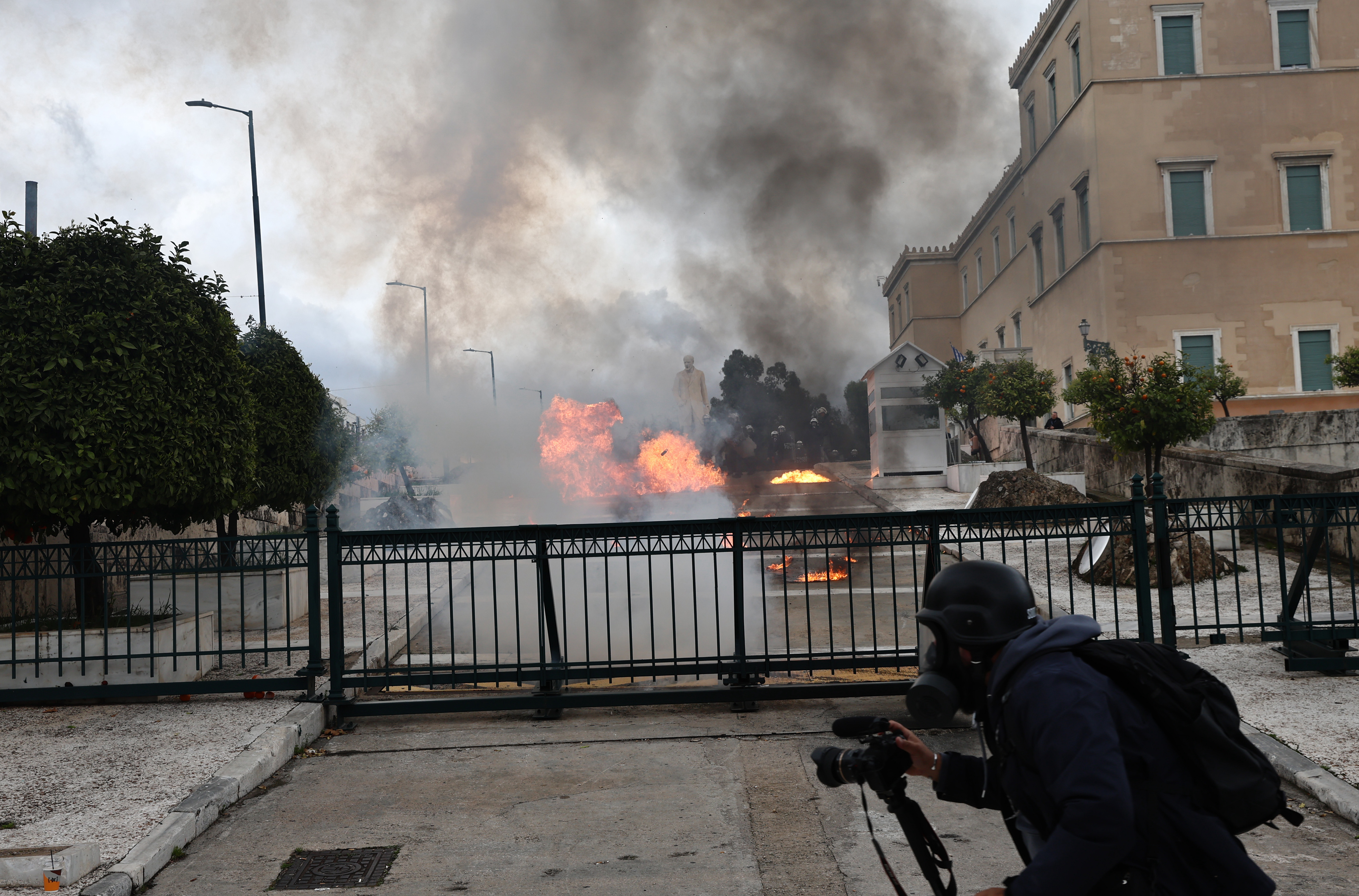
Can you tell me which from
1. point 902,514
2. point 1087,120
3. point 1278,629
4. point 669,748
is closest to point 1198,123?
point 1087,120

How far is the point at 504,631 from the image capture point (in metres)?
11.5

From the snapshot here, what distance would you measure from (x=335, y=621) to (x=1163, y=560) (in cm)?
619

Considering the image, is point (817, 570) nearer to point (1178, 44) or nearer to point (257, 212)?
point (257, 212)

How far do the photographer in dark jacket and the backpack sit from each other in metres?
0.03

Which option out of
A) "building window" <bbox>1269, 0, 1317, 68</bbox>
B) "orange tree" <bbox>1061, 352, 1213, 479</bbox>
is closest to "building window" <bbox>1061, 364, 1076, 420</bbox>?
"building window" <bbox>1269, 0, 1317, 68</bbox>

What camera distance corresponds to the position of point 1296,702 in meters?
6.80

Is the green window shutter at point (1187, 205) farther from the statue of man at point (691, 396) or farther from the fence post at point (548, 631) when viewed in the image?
the fence post at point (548, 631)

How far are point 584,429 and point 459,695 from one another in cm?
2525

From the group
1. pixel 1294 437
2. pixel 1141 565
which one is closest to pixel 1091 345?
pixel 1294 437

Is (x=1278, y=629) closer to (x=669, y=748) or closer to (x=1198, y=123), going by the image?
(x=669, y=748)

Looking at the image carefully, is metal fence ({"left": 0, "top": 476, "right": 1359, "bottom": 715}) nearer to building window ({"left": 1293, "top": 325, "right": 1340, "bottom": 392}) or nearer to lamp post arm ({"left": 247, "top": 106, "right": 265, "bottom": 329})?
lamp post arm ({"left": 247, "top": 106, "right": 265, "bottom": 329})

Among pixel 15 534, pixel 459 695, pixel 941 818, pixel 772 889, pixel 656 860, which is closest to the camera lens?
pixel 772 889

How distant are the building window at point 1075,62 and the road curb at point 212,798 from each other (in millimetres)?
34180

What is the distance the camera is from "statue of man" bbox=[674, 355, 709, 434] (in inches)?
1443
